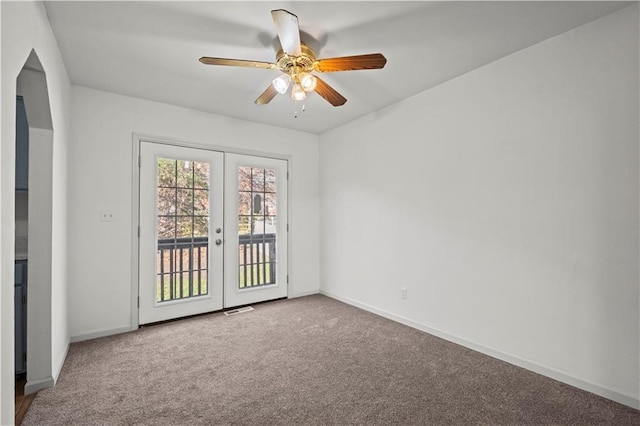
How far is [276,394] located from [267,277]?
7.45ft

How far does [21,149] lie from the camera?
238 cm

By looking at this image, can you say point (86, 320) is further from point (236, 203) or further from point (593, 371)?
point (593, 371)

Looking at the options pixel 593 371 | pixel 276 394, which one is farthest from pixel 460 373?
pixel 276 394

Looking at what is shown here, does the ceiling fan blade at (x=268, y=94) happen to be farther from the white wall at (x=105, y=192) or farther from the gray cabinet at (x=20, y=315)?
the gray cabinet at (x=20, y=315)

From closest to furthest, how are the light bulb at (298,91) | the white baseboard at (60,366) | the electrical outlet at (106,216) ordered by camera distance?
1. the white baseboard at (60,366)
2. the light bulb at (298,91)
3. the electrical outlet at (106,216)

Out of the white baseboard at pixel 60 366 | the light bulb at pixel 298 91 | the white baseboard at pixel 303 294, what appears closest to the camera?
the white baseboard at pixel 60 366

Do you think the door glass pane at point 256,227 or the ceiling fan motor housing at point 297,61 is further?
the door glass pane at point 256,227

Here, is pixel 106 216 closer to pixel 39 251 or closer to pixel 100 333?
pixel 39 251

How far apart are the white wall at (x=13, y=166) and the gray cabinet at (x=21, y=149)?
217mm

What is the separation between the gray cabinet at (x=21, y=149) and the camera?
7.80 ft

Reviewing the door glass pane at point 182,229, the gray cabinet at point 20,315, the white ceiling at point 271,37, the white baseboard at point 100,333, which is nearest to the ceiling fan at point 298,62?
the white ceiling at point 271,37

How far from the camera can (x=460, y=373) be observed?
2.35 m

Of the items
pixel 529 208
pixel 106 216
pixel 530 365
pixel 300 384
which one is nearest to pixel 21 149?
pixel 106 216

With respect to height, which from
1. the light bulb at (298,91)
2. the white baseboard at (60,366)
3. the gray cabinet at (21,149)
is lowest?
the white baseboard at (60,366)
